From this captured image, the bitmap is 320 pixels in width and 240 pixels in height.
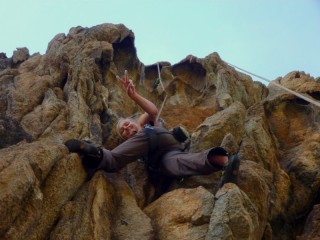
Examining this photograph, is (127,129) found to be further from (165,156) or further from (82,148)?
(82,148)

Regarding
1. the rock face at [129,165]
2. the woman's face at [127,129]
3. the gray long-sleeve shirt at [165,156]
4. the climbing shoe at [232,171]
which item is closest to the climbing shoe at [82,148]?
the rock face at [129,165]

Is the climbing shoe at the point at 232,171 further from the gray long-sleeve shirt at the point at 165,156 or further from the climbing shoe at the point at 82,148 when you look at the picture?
the climbing shoe at the point at 82,148

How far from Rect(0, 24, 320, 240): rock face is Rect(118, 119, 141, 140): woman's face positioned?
0.88 m

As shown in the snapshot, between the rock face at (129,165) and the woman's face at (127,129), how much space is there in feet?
2.88

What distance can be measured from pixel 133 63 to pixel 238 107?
1078cm

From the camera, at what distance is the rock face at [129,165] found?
9.17 m

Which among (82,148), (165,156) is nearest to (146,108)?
(165,156)

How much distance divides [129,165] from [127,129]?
1186 millimetres

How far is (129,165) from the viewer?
13359 millimetres

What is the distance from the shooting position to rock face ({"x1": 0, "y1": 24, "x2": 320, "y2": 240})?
30.1 ft

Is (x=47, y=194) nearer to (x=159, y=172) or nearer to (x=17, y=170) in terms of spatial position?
(x=17, y=170)

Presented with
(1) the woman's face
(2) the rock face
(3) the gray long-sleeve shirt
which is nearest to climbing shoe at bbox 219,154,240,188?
(3) the gray long-sleeve shirt

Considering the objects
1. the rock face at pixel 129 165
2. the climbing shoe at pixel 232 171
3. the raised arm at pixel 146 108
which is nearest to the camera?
the rock face at pixel 129 165

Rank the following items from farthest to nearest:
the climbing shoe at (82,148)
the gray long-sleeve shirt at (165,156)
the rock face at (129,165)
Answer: the gray long-sleeve shirt at (165,156) → the climbing shoe at (82,148) → the rock face at (129,165)
